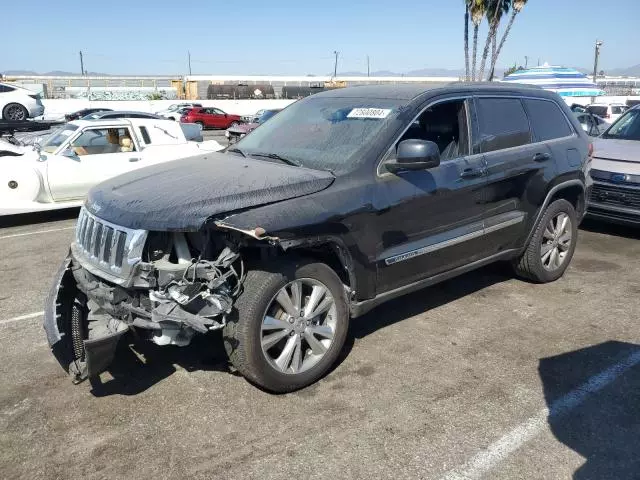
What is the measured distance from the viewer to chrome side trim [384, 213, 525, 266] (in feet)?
12.9

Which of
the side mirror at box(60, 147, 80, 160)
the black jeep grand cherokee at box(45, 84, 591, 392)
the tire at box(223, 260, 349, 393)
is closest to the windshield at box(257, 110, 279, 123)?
the black jeep grand cherokee at box(45, 84, 591, 392)

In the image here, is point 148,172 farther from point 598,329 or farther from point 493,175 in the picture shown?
point 598,329

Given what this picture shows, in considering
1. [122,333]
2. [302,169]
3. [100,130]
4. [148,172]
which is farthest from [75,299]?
[100,130]

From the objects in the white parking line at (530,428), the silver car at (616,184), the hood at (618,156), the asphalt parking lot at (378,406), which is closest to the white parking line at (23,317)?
the asphalt parking lot at (378,406)

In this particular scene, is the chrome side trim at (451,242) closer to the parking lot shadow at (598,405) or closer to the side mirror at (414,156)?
the side mirror at (414,156)

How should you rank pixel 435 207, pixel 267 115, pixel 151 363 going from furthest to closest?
pixel 267 115
pixel 435 207
pixel 151 363

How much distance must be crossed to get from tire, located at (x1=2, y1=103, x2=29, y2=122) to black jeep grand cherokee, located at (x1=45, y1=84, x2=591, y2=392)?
67.4 feet

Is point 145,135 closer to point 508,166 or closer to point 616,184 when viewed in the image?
point 508,166

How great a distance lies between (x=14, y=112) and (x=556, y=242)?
73.1ft

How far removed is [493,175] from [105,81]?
50667 mm

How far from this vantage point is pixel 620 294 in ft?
17.4

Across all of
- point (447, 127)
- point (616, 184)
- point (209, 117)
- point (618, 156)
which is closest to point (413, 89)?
point (447, 127)

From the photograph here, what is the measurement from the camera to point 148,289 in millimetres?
3201

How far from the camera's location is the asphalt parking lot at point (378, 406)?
290 centimetres
